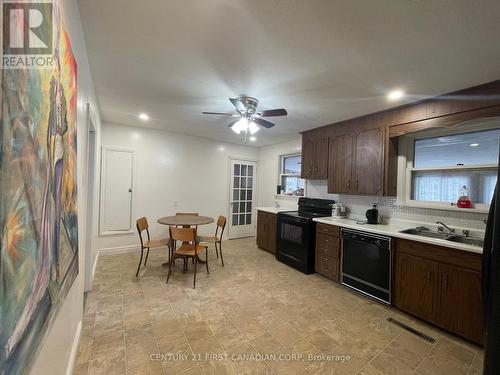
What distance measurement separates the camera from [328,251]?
329cm

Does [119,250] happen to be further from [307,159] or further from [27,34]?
[27,34]

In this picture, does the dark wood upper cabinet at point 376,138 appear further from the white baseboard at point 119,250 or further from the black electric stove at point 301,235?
the white baseboard at point 119,250

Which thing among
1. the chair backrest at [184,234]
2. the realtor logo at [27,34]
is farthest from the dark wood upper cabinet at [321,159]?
the realtor logo at [27,34]

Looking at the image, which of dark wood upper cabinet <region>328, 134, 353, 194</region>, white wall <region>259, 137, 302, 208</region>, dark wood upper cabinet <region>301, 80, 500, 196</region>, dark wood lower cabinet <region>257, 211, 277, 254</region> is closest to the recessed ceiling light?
dark wood upper cabinet <region>301, 80, 500, 196</region>

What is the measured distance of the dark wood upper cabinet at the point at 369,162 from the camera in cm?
309

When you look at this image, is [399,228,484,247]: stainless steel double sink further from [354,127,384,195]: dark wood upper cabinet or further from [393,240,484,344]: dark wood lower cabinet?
[354,127,384,195]: dark wood upper cabinet

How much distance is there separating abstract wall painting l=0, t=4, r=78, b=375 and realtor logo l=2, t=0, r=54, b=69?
0.03 m

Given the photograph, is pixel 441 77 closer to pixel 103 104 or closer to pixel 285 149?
pixel 285 149

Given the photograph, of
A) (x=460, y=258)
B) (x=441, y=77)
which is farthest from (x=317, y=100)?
(x=460, y=258)

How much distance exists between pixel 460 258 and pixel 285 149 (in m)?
3.70

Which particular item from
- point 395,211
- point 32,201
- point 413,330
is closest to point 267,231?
point 395,211

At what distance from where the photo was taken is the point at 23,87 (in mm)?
670

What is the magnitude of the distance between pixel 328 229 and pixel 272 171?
2.60 metres

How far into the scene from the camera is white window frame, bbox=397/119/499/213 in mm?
2453
